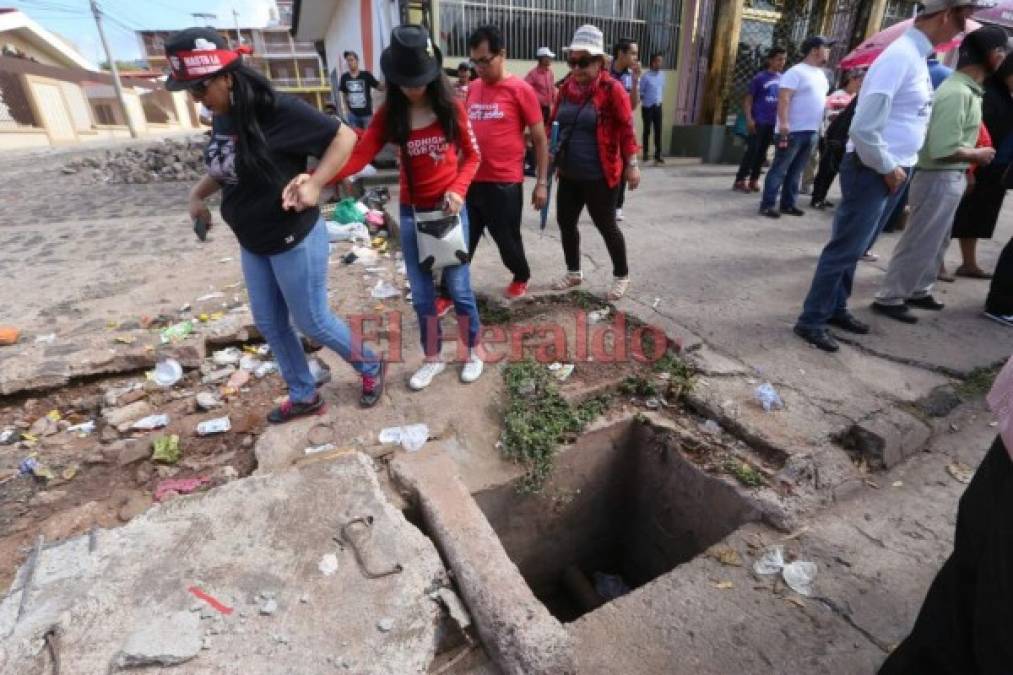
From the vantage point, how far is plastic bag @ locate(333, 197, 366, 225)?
579 centimetres

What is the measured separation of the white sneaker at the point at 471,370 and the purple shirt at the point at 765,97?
5.48 meters

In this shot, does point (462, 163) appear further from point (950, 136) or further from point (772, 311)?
point (950, 136)

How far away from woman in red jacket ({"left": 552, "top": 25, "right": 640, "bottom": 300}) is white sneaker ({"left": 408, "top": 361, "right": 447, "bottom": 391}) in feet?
5.02

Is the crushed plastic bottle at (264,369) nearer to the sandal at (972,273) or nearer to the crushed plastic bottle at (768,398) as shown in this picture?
the crushed plastic bottle at (768,398)

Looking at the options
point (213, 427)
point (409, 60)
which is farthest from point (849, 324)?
point (213, 427)

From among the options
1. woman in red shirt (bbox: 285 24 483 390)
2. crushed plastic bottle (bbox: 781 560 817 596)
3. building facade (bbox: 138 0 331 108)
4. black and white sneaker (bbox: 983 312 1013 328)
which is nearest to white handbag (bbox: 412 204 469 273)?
woman in red shirt (bbox: 285 24 483 390)

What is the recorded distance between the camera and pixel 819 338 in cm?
323

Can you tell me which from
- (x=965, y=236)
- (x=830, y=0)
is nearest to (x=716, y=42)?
(x=830, y=0)

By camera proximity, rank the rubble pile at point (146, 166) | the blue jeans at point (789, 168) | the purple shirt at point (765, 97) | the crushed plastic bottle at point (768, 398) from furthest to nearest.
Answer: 1. the rubble pile at point (146, 166)
2. the purple shirt at point (765, 97)
3. the blue jeans at point (789, 168)
4. the crushed plastic bottle at point (768, 398)

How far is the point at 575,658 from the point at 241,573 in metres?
1.07

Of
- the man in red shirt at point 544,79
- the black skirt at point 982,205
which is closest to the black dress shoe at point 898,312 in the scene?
the black skirt at point 982,205

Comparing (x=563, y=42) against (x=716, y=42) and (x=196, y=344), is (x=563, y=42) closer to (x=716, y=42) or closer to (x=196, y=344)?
(x=716, y=42)

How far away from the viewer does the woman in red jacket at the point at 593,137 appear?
3.30 meters

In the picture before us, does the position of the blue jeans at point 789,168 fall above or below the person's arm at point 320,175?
below
